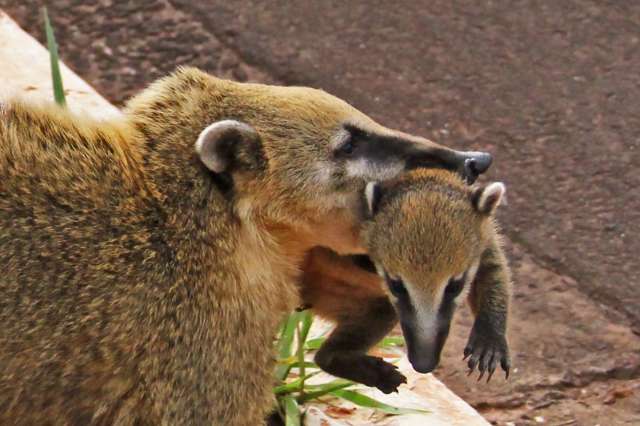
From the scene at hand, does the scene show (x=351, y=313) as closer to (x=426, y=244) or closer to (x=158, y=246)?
(x=426, y=244)

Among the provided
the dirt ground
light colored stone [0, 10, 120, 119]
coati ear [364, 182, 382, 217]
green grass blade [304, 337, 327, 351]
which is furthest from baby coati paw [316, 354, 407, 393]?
light colored stone [0, 10, 120, 119]

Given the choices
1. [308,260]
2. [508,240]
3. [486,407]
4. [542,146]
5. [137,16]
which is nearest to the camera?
[308,260]

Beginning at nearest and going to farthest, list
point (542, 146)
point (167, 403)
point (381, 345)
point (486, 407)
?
point (167, 403)
point (381, 345)
point (486, 407)
point (542, 146)

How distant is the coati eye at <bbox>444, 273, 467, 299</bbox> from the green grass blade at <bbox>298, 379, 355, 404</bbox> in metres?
0.86

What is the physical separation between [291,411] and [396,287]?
902 millimetres

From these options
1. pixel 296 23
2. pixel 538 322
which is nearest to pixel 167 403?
pixel 538 322

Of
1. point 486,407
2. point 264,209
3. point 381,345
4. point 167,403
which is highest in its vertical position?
point 264,209

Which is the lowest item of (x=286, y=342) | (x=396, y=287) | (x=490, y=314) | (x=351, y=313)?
(x=286, y=342)

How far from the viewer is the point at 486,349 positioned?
4.68 meters

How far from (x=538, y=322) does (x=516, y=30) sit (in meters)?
2.55

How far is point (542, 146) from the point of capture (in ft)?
24.2

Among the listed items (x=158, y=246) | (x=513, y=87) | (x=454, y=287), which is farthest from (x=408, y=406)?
(x=513, y=87)

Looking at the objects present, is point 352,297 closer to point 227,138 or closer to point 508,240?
point 227,138

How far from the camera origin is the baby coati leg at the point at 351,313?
474 cm
